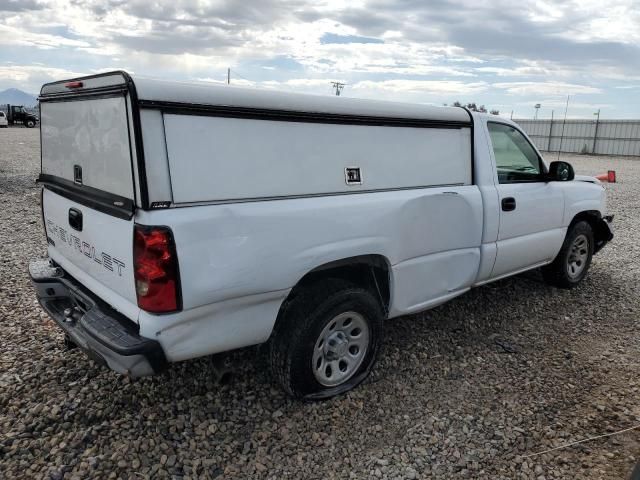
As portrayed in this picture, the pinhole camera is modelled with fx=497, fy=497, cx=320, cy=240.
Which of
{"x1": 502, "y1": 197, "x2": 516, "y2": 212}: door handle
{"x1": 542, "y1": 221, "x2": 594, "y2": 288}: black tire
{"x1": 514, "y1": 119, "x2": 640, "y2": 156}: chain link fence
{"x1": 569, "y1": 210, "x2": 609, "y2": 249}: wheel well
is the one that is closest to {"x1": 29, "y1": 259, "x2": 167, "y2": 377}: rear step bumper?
{"x1": 502, "y1": 197, "x2": 516, "y2": 212}: door handle

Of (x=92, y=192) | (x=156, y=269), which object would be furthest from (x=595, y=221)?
(x=92, y=192)

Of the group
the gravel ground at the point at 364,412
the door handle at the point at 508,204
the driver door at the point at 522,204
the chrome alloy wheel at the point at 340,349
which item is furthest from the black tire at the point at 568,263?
the chrome alloy wheel at the point at 340,349

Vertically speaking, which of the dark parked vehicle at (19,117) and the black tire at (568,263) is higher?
the dark parked vehicle at (19,117)

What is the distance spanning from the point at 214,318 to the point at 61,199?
1463 mm

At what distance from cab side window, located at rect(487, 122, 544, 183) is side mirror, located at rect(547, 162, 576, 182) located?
94 mm

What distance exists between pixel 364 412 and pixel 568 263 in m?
3.38

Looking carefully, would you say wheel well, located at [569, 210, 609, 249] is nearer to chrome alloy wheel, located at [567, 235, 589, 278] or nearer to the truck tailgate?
chrome alloy wheel, located at [567, 235, 589, 278]

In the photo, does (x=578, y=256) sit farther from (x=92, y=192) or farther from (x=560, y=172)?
(x=92, y=192)

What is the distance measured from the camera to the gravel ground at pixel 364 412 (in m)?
2.74

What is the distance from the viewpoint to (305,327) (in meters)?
3.01

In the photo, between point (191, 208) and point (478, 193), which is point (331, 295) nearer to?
point (191, 208)

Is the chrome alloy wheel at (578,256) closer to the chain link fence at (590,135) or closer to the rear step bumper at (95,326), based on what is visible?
the rear step bumper at (95,326)

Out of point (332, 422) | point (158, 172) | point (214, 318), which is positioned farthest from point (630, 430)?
point (158, 172)

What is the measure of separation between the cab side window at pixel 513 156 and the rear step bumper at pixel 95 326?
3089mm
